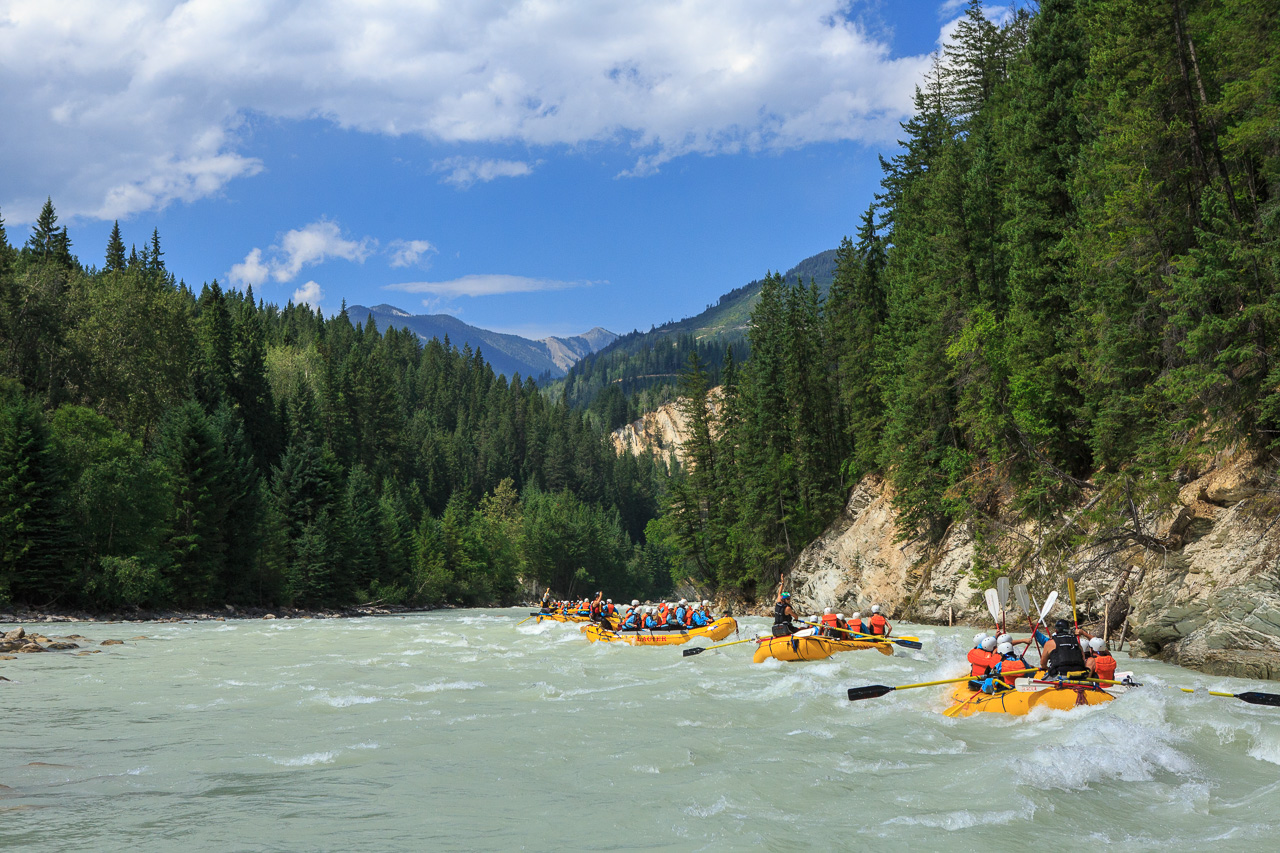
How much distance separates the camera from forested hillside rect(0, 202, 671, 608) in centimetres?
3684

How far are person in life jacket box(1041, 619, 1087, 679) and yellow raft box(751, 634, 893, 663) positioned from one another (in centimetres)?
806

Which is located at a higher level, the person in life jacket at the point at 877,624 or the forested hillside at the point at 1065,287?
the forested hillside at the point at 1065,287

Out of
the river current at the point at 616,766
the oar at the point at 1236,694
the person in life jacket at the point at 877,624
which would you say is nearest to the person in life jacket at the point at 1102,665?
the oar at the point at 1236,694

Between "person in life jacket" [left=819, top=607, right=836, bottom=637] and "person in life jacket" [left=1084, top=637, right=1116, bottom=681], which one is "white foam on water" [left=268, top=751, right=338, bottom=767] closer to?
"person in life jacket" [left=1084, top=637, right=1116, bottom=681]

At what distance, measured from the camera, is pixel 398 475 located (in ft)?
310

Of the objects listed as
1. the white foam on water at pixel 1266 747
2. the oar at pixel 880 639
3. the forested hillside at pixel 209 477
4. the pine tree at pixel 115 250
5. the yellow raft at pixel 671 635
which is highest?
the pine tree at pixel 115 250

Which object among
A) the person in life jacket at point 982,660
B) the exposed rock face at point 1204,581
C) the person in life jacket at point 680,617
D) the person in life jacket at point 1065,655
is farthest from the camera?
the person in life jacket at point 680,617

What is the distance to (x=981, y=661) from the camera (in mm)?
13680

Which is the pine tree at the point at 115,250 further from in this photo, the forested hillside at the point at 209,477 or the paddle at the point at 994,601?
the paddle at the point at 994,601

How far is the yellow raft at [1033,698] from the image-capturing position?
11.8 metres

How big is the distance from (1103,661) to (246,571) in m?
47.5

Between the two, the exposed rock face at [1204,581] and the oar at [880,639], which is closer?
the exposed rock face at [1204,581]

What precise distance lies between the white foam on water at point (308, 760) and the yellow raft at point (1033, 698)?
9.26 metres

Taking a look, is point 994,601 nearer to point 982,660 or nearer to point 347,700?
point 982,660
